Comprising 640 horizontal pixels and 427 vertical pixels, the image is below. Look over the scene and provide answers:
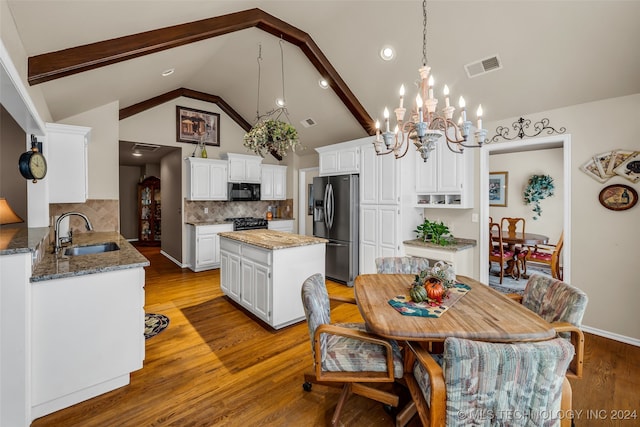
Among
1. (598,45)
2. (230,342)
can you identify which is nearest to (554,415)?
(230,342)

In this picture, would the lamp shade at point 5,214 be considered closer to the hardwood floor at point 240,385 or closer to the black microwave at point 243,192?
the hardwood floor at point 240,385

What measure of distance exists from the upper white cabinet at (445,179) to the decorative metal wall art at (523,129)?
400 millimetres

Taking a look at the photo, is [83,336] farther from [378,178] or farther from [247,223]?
[247,223]

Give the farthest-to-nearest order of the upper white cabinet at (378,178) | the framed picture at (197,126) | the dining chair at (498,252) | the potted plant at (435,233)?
1. the framed picture at (197,126)
2. the dining chair at (498,252)
3. the upper white cabinet at (378,178)
4. the potted plant at (435,233)

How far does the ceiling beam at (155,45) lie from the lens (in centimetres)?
224

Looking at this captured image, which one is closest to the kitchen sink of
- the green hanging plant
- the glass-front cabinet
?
the glass-front cabinet

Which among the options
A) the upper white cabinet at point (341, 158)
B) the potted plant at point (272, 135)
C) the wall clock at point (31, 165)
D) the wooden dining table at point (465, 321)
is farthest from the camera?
the upper white cabinet at point (341, 158)

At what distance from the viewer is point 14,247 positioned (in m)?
1.75

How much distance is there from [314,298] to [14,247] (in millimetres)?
1811

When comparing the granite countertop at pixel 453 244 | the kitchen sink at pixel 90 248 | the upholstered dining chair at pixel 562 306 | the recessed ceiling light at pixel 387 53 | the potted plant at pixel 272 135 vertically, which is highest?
the recessed ceiling light at pixel 387 53

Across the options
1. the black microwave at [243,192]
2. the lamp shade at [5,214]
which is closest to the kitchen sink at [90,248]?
the lamp shade at [5,214]

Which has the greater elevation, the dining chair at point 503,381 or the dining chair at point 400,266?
the dining chair at point 400,266

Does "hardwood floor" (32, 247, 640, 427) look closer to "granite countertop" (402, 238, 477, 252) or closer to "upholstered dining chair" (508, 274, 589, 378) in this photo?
"upholstered dining chair" (508, 274, 589, 378)

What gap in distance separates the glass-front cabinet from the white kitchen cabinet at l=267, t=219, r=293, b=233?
4.26 metres
